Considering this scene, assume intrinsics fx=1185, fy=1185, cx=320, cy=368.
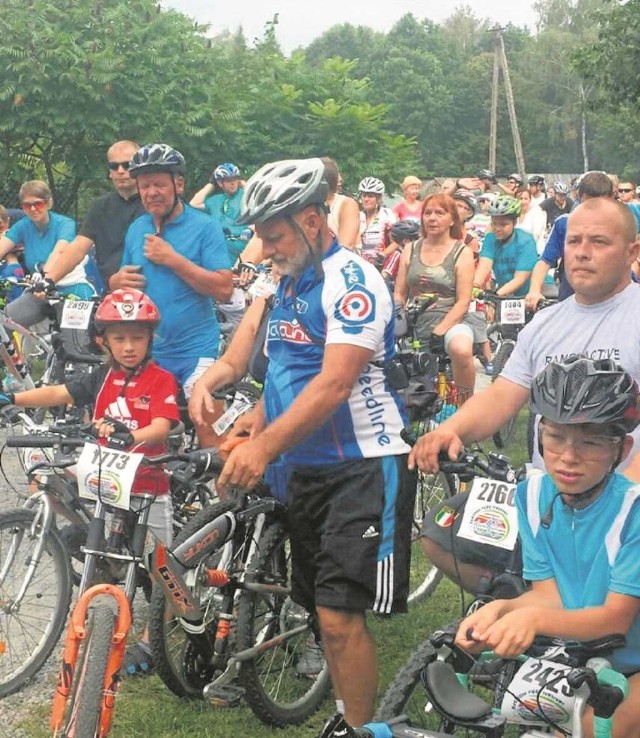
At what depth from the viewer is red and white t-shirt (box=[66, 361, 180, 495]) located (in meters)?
5.03

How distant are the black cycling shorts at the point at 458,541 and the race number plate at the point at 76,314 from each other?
451 centimetres

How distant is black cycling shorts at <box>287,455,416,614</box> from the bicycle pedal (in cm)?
56

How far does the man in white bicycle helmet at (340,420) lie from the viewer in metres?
3.93

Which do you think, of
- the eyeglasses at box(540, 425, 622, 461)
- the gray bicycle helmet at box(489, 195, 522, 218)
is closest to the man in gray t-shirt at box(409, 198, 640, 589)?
the eyeglasses at box(540, 425, 622, 461)

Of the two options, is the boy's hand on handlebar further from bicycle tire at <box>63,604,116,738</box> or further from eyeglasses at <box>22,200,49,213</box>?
eyeglasses at <box>22,200,49,213</box>

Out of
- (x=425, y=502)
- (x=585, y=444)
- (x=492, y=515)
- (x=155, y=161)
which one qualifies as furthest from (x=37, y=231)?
(x=585, y=444)

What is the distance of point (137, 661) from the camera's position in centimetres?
505

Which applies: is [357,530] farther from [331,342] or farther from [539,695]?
[539,695]

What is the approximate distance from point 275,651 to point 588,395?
2.04 meters

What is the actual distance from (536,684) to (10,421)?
2.63m

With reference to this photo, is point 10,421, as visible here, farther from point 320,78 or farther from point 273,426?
point 320,78

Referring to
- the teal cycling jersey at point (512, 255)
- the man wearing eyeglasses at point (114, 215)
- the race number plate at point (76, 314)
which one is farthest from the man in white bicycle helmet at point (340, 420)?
the teal cycling jersey at point (512, 255)

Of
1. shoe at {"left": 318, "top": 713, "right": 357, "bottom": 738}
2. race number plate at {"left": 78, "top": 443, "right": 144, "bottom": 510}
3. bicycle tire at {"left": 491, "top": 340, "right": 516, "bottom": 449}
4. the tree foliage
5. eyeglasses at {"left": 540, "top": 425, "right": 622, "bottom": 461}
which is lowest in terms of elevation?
bicycle tire at {"left": 491, "top": 340, "right": 516, "bottom": 449}

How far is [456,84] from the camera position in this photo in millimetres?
94438
